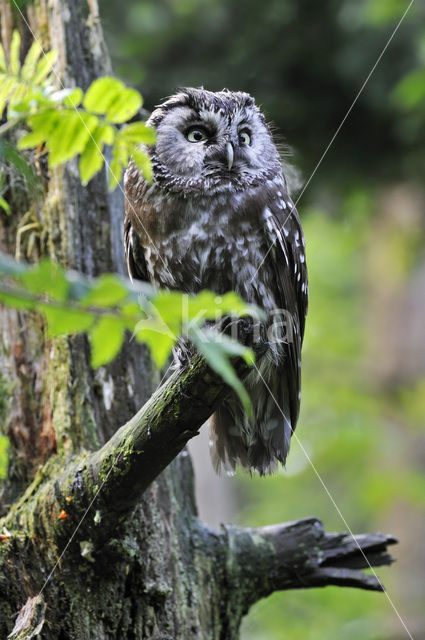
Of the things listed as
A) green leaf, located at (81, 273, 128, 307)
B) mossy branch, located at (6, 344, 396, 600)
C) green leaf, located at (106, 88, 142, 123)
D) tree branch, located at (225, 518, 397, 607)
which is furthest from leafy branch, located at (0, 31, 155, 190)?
tree branch, located at (225, 518, 397, 607)

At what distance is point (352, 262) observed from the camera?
1271 centimetres

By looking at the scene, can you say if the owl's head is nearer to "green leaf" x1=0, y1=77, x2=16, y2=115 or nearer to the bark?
the bark

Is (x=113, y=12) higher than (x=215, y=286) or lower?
higher

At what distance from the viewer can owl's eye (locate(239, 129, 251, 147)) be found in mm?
3909

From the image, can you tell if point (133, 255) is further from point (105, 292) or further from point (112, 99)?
point (105, 292)

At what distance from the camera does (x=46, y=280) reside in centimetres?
139

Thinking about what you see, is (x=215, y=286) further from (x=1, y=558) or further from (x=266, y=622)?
(x=266, y=622)

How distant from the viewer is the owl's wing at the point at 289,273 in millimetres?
3816

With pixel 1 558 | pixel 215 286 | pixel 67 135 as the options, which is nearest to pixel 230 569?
pixel 1 558

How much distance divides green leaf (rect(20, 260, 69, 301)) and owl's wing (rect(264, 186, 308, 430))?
2433 mm

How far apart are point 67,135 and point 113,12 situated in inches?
140

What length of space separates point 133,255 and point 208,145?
2.32ft

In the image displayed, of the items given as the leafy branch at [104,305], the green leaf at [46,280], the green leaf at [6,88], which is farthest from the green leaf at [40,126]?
the green leaf at [46,280]

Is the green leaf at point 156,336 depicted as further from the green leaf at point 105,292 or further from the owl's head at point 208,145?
the owl's head at point 208,145
